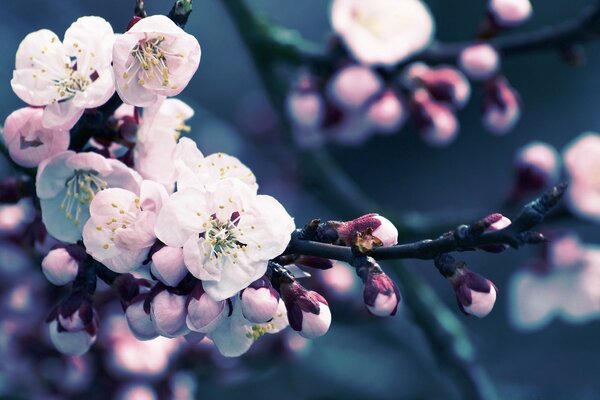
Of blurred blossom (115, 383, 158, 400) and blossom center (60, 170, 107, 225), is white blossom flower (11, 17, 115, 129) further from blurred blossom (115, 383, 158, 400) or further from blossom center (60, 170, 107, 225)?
blurred blossom (115, 383, 158, 400)

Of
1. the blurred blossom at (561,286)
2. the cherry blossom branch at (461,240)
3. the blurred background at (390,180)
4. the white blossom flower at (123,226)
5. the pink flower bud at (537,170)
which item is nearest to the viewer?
the cherry blossom branch at (461,240)

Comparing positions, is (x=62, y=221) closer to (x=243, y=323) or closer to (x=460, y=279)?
(x=243, y=323)

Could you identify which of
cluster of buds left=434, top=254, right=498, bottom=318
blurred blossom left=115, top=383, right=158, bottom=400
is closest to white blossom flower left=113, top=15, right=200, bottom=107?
cluster of buds left=434, top=254, right=498, bottom=318

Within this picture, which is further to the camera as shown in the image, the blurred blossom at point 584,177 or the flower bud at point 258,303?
the blurred blossom at point 584,177

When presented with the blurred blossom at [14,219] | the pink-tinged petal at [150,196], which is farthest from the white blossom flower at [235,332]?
the blurred blossom at [14,219]

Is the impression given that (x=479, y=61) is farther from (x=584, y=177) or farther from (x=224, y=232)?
(x=224, y=232)

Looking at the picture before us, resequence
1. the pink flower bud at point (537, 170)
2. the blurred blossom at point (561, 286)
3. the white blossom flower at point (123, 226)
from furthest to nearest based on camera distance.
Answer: the blurred blossom at point (561, 286) → the pink flower bud at point (537, 170) → the white blossom flower at point (123, 226)

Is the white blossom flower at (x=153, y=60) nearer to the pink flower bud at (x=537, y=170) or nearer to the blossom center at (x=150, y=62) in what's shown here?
the blossom center at (x=150, y=62)

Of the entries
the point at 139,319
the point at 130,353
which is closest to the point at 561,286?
the point at 130,353
